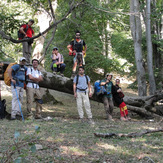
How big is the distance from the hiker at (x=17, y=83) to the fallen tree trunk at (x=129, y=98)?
1.49 meters

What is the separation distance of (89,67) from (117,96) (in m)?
7.94

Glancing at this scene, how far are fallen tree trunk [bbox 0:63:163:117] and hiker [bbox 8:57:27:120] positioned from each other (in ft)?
4.90

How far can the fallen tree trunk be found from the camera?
33.2 feet

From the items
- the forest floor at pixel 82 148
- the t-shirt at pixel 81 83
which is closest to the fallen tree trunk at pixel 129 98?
the t-shirt at pixel 81 83

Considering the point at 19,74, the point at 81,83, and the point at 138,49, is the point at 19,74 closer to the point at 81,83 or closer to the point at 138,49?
the point at 81,83

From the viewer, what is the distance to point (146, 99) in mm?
11344

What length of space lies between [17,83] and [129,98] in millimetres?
5139

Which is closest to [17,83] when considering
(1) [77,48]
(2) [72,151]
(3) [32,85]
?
(3) [32,85]

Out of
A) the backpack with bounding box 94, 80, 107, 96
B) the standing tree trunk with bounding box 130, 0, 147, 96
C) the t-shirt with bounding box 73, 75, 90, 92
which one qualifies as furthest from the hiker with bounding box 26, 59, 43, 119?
the standing tree trunk with bounding box 130, 0, 147, 96

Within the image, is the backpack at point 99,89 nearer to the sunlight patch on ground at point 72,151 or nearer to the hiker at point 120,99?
the hiker at point 120,99

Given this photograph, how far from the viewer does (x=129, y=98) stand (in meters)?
11.2

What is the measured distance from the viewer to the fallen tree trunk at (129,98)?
10.1 metres

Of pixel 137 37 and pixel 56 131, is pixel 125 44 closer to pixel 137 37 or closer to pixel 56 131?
pixel 137 37

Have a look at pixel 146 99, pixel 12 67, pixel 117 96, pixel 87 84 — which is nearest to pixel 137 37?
pixel 146 99
